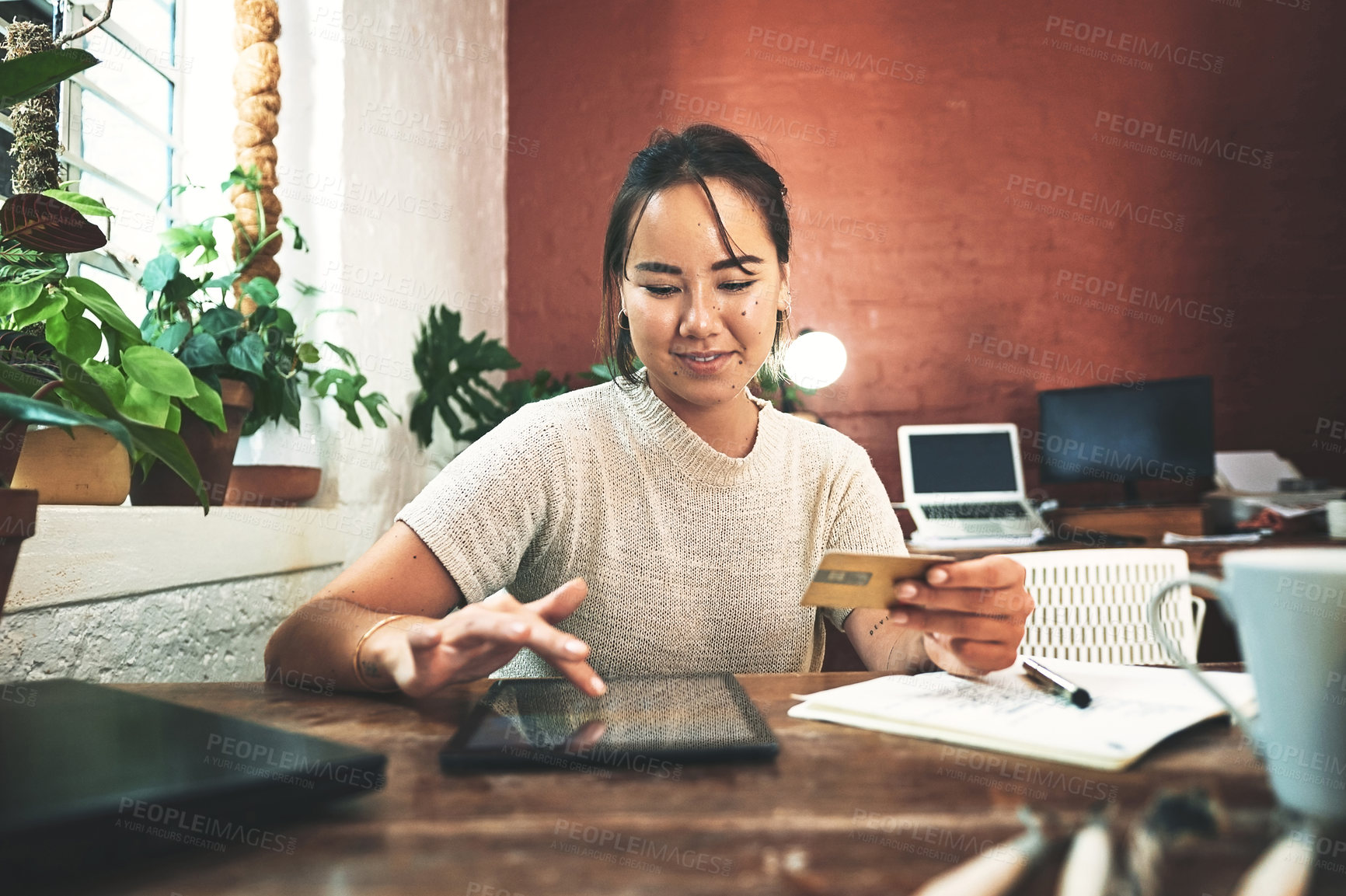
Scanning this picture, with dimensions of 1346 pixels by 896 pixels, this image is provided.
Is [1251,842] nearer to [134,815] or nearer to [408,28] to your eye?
[134,815]

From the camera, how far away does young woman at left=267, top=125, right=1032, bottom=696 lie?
3.57 feet

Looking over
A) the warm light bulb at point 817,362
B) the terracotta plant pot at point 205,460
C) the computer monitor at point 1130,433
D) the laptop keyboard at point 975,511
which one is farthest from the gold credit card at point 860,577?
the computer monitor at point 1130,433

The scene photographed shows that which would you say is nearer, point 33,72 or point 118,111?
point 33,72

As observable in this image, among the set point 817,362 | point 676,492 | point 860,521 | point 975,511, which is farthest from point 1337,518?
point 676,492

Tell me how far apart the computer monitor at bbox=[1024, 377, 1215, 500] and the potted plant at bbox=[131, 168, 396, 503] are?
7.45ft

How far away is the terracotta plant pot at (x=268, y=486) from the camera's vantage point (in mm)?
1716

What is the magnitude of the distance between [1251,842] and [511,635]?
463mm

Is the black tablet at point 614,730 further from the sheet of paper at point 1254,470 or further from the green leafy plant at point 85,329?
the sheet of paper at point 1254,470

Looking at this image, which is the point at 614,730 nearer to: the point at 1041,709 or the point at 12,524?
the point at 1041,709

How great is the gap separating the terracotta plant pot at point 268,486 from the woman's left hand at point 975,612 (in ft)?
4.35

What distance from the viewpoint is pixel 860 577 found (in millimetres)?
710

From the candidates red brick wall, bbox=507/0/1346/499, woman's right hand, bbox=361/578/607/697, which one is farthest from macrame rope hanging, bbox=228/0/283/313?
red brick wall, bbox=507/0/1346/499

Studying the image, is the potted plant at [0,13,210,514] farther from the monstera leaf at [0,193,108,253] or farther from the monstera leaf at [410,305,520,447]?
the monstera leaf at [410,305,520,447]

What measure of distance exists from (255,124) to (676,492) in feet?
4.49
